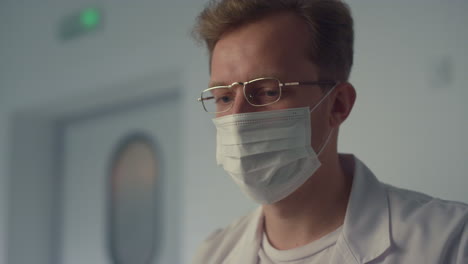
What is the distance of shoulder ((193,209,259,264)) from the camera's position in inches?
57.1

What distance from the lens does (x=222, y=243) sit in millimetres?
1482

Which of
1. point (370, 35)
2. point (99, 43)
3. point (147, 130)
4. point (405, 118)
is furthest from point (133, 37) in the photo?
point (405, 118)

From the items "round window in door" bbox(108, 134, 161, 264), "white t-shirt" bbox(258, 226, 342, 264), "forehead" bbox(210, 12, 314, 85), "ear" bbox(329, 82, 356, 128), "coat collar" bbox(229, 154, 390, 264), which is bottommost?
"round window in door" bbox(108, 134, 161, 264)

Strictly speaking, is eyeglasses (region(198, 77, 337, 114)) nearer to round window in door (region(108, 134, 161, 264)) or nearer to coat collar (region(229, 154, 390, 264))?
coat collar (region(229, 154, 390, 264))

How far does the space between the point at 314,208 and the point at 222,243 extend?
392 mm

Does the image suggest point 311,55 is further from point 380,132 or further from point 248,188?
point 380,132

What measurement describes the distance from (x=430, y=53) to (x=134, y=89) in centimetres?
175

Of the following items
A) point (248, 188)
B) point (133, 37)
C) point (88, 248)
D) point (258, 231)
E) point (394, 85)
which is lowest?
point (88, 248)

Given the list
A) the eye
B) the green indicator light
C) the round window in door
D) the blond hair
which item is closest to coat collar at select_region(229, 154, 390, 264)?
the blond hair

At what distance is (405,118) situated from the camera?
165 centimetres

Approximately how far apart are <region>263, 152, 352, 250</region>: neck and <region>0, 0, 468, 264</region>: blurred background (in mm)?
506

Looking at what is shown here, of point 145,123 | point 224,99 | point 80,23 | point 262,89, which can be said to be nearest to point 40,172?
point 145,123

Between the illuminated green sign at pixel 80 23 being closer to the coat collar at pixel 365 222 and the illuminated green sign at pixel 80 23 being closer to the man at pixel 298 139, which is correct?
the man at pixel 298 139

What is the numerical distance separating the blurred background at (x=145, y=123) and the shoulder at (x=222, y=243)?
0.56m
